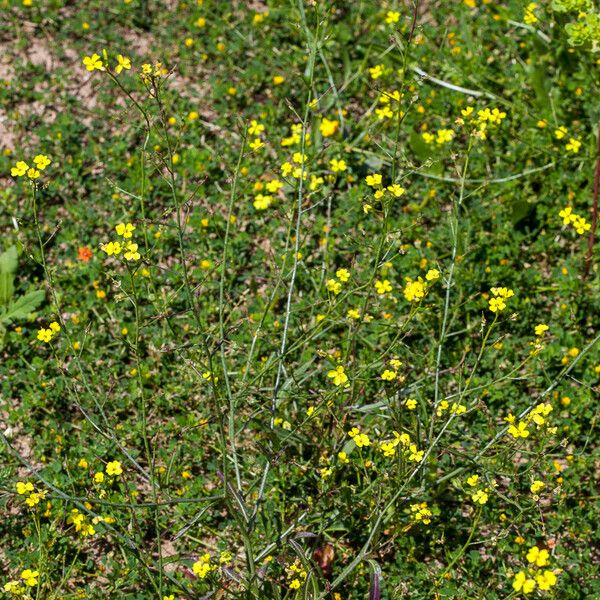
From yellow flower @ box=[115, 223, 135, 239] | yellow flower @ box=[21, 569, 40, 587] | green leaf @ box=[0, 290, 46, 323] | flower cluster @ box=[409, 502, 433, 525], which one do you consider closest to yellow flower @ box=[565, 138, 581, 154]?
flower cluster @ box=[409, 502, 433, 525]

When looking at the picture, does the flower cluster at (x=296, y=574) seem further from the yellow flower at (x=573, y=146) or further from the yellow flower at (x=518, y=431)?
the yellow flower at (x=573, y=146)

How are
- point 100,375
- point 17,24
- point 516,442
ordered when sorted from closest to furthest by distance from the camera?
point 516,442, point 100,375, point 17,24

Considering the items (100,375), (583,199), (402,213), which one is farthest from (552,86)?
(100,375)

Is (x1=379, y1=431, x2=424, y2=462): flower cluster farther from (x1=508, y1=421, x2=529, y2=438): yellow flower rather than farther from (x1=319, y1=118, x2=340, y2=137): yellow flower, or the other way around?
(x1=319, y1=118, x2=340, y2=137): yellow flower

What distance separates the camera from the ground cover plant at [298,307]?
3.28 meters

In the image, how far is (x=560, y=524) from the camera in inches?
142

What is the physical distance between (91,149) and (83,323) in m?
1.21

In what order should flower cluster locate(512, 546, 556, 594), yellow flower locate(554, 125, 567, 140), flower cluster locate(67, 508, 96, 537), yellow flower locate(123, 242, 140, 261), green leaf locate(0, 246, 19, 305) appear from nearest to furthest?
1. flower cluster locate(512, 546, 556, 594)
2. yellow flower locate(123, 242, 140, 261)
3. flower cluster locate(67, 508, 96, 537)
4. green leaf locate(0, 246, 19, 305)
5. yellow flower locate(554, 125, 567, 140)

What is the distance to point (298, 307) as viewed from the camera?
4.19 metres

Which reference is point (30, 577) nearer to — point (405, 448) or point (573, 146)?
point (405, 448)

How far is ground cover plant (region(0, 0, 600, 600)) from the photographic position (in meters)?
3.28

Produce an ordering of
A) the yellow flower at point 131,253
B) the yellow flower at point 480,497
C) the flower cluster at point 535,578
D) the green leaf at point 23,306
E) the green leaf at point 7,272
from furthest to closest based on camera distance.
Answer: the green leaf at point 7,272 → the green leaf at point 23,306 → the yellow flower at point 480,497 → the yellow flower at point 131,253 → the flower cluster at point 535,578

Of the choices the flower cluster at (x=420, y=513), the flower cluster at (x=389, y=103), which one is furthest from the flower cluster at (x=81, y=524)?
the flower cluster at (x=389, y=103)

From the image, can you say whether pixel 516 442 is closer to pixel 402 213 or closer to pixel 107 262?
pixel 402 213
